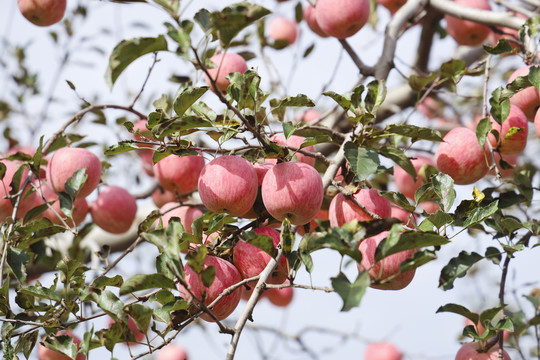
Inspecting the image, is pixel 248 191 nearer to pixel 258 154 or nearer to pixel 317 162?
pixel 258 154

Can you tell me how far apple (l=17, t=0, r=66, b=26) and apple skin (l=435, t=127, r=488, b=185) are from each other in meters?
1.27

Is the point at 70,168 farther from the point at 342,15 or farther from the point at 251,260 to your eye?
the point at 342,15

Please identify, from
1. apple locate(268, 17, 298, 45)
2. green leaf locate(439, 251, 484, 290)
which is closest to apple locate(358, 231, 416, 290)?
green leaf locate(439, 251, 484, 290)

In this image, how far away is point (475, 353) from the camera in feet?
3.53

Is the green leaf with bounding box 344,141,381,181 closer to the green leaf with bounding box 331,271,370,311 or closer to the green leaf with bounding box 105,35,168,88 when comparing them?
the green leaf with bounding box 331,271,370,311

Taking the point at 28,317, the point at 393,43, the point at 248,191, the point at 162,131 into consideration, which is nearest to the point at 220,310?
the point at 248,191

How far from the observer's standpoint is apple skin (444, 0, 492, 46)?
189 cm

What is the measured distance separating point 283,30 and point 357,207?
6.73 feet

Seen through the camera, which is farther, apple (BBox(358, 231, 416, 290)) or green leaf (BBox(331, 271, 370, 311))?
apple (BBox(358, 231, 416, 290))

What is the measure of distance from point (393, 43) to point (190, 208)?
76cm

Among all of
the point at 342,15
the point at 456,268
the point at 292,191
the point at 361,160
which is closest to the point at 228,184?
the point at 292,191

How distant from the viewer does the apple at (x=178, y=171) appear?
4.97 feet

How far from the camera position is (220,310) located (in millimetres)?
927

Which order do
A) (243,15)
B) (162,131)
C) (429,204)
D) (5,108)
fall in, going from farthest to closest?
(5,108)
(429,204)
(162,131)
(243,15)
